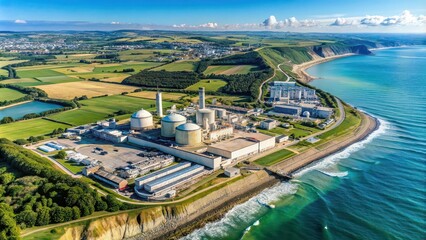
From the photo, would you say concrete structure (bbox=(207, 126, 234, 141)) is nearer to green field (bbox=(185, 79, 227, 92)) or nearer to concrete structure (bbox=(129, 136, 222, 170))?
concrete structure (bbox=(129, 136, 222, 170))

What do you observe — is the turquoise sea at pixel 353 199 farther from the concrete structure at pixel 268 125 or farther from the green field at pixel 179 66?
the green field at pixel 179 66

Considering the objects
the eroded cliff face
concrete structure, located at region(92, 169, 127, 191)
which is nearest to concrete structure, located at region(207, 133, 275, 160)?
the eroded cliff face

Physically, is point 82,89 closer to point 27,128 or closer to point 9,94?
point 9,94

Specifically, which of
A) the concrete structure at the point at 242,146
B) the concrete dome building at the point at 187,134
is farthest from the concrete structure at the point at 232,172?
the concrete dome building at the point at 187,134

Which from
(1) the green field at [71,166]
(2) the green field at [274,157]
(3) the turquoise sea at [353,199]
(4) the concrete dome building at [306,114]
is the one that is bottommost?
(3) the turquoise sea at [353,199]

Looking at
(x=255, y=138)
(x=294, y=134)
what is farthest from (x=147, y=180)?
(x=294, y=134)

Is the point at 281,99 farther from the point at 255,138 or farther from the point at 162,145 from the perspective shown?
the point at 162,145

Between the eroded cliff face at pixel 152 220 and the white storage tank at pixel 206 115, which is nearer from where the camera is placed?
the eroded cliff face at pixel 152 220
